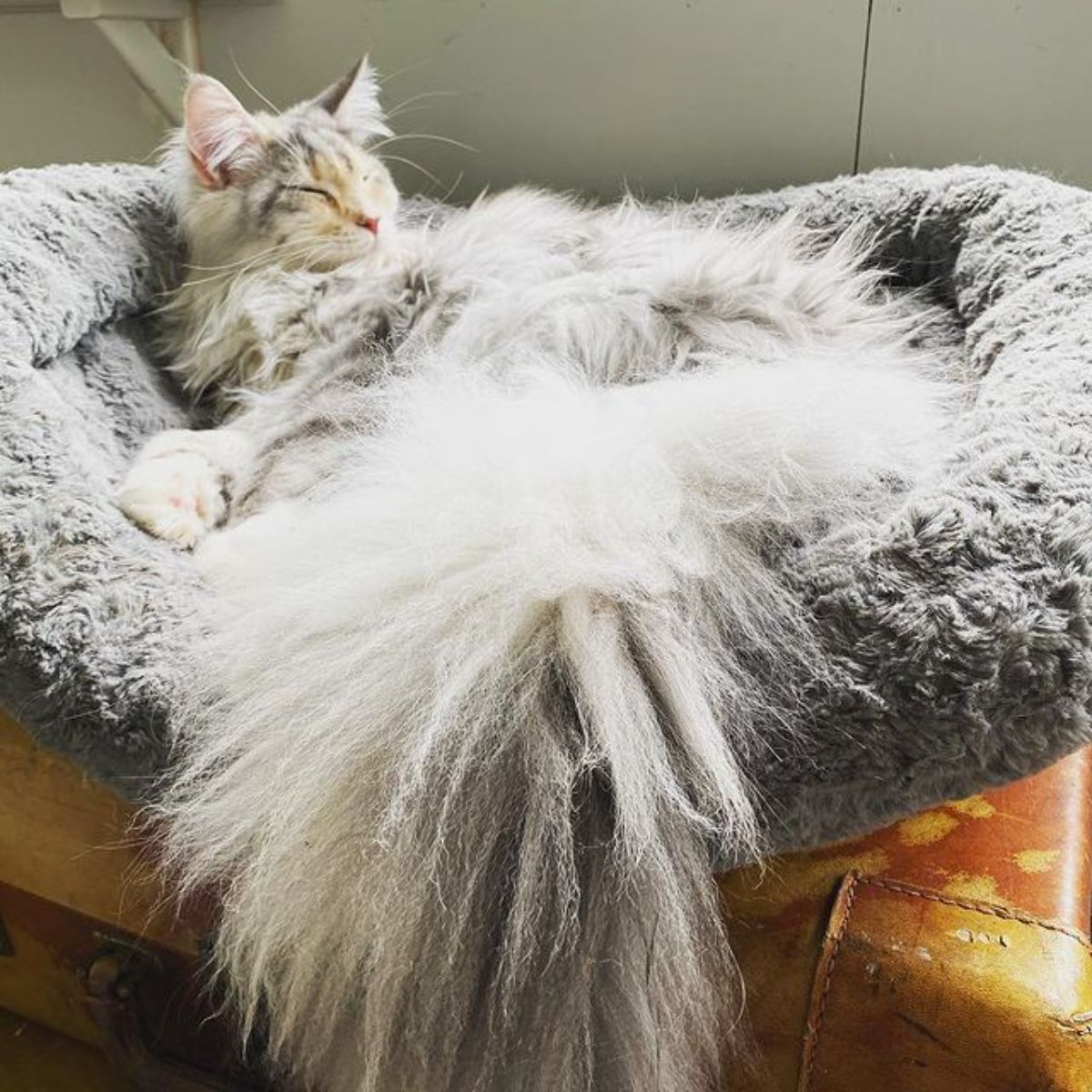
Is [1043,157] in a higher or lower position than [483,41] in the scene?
lower

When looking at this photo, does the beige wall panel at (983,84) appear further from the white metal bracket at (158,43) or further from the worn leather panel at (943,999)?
A: the worn leather panel at (943,999)

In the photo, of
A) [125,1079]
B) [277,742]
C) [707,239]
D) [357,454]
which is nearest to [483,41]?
[707,239]

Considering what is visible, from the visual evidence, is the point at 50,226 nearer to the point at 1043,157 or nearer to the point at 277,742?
the point at 277,742

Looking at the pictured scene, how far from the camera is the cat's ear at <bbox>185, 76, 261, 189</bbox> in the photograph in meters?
1.37

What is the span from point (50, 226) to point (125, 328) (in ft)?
0.54

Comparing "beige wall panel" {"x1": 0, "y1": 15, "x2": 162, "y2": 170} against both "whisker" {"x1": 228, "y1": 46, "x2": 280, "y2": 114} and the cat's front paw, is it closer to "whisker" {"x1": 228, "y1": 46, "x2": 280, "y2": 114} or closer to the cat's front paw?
"whisker" {"x1": 228, "y1": 46, "x2": 280, "y2": 114}

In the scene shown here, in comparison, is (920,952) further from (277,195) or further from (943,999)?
(277,195)

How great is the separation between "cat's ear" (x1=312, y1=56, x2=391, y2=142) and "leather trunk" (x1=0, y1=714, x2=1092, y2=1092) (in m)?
0.99

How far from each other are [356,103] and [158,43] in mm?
529

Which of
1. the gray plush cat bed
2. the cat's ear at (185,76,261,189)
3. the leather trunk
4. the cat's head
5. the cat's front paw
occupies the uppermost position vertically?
the cat's ear at (185,76,261,189)

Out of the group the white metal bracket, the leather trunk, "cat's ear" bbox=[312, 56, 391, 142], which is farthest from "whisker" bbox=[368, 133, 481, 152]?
the leather trunk

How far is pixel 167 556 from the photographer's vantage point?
3.36ft

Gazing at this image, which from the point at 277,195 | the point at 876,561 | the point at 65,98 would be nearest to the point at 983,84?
the point at 277,195

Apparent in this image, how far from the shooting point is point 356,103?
5.16 ft
